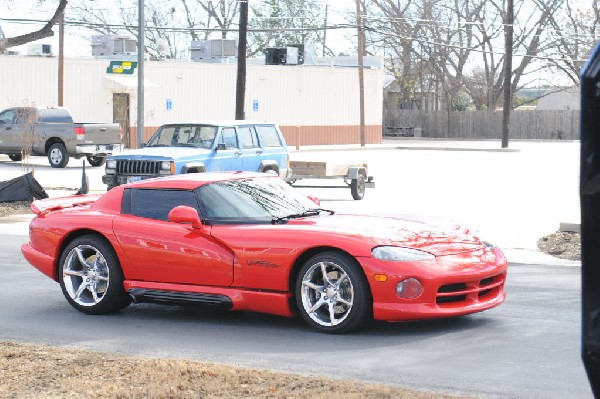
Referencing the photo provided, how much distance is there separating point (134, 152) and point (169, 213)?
1341 cm

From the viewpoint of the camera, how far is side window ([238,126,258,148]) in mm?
24500

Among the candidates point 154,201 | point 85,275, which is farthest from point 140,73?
point 85,275

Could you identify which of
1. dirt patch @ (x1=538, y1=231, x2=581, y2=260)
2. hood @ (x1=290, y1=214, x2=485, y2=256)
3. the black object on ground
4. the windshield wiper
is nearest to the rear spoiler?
the windshield wiper

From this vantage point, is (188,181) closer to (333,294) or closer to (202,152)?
(333,294)

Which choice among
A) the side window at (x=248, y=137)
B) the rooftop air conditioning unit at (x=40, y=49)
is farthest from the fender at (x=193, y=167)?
the rooftop air conditioning unit at (x=40, y=49)

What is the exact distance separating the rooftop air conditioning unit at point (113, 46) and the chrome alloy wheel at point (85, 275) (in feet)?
159

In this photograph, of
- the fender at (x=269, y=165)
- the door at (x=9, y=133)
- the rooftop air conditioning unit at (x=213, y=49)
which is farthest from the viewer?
the rooftop air conditioning unit at (x=213, y=49)

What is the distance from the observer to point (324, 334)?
9.38m

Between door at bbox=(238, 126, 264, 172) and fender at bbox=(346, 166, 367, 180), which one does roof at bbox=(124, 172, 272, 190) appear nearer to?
door at bbox=(238, 126, 264, 172)

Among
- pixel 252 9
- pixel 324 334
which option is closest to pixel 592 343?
pixel 324 334

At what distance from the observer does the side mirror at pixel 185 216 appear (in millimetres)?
9875

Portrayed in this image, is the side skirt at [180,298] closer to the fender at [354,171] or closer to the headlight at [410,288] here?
the headlight at [410,288]

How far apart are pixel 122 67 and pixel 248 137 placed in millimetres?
30417

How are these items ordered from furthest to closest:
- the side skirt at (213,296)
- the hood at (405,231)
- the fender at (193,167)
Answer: the fender at (193,167)
the side skirt at (213,296)
the hood at (405,231)
